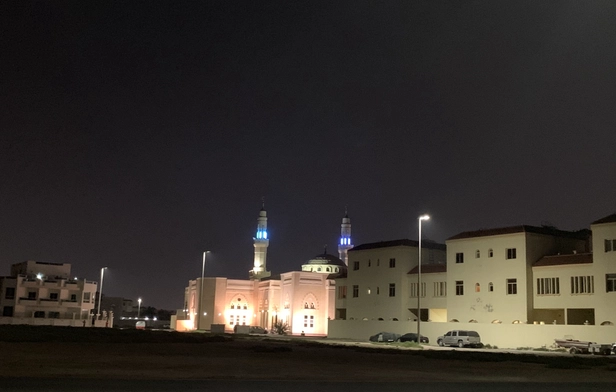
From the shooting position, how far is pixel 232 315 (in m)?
99.9

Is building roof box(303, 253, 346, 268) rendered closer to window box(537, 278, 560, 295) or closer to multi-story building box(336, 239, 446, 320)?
multi-story building box(336, 239, 446, 320)

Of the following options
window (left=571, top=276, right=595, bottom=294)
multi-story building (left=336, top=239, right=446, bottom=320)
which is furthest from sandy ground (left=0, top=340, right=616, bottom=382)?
multi-story building (left=336, top=239, right=446, bottom=320)

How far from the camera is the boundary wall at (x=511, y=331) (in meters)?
46.5

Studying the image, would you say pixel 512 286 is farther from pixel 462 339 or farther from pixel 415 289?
pixel 415 289

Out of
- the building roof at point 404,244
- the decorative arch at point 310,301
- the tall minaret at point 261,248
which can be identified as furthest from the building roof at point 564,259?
the tall minaret at point 261,248

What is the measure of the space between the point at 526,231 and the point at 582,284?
21.9 feet

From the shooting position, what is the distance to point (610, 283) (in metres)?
49.5

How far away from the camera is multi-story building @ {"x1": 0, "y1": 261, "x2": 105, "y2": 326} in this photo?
88562 millimetres

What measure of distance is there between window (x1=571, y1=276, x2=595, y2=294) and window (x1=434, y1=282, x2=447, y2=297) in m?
13.9

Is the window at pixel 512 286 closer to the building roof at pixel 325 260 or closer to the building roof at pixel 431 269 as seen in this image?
the building roof at pixel 431 269

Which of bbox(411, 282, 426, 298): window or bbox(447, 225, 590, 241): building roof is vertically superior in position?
bbox(447, 225, 590, 241): building roof

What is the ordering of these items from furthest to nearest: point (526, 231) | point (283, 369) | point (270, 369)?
point (526, 231)
point (283, 369)
point (270, 369)

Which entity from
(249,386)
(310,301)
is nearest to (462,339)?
(249,386)

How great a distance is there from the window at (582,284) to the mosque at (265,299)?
34.1 m
